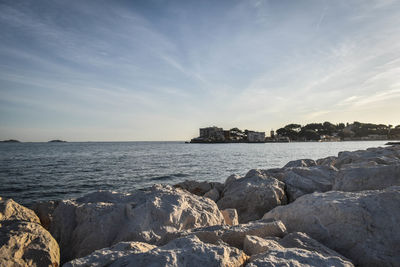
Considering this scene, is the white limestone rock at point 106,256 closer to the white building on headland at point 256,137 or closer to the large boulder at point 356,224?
the large boulder at point 356,224

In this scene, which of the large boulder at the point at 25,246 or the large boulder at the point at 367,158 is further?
the large boulder at the point at 367,158

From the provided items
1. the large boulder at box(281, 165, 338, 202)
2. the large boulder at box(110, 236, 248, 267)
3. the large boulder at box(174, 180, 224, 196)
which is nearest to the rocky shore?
the large boulder at box(110, 236, 248, 267)

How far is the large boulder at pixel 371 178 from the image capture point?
4.58 m

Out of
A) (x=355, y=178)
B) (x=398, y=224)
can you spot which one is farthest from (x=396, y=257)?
(x=355, y=178)

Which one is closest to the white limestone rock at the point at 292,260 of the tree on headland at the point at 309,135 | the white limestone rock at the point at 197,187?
the white limestone rock at the point at 197,187

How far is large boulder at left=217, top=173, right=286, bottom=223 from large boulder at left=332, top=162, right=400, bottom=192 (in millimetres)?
1736

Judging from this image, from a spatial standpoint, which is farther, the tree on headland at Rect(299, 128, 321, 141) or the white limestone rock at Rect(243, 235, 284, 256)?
the tree on headland at Rect(299, 128, 321, 141)

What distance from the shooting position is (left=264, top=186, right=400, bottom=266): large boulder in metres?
2.56

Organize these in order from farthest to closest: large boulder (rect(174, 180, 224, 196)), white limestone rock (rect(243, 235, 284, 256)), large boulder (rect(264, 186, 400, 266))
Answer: large boulder (rect(174, 180, 224, 196)), large boulder (rect(264, 186, 400, 266)), white limestone rock (rect(243, 235, 284, 256))

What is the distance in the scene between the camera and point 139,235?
133 inches

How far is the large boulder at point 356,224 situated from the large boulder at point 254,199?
2739 millimetres

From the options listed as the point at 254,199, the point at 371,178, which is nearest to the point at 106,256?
the point at 254,199

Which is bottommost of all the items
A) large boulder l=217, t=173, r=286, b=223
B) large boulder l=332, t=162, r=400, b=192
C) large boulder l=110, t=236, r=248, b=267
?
large boulder l=217, t=173, r=286, b=223

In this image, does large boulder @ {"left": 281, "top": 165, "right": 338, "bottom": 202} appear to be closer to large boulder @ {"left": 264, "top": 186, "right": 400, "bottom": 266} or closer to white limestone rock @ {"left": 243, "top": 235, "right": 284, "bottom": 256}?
large boulder @ {"left": 264, "top": 186, "right": 400, "bottom": 266}
